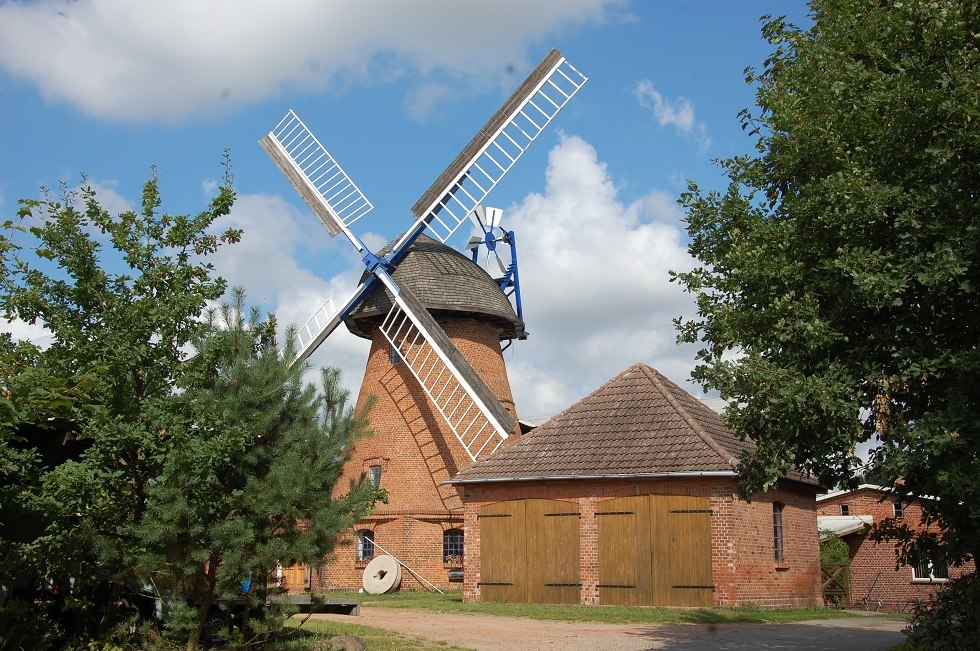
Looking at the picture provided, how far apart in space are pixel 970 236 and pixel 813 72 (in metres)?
2.56

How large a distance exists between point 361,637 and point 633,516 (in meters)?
8.04

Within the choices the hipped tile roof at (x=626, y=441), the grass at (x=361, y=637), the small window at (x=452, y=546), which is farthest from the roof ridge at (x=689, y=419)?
the grass at (x=361, y=637)

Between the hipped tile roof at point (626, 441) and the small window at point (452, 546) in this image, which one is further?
the small window at point (452, 546)

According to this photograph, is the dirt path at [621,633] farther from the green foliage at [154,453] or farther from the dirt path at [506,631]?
the green foliage at [154,453]

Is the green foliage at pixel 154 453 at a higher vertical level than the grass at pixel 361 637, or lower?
higher

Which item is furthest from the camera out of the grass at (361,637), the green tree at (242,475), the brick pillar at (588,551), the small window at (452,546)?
the small window at (452,546)

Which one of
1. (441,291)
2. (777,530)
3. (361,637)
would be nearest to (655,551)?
(777,530)

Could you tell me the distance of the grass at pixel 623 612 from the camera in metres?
16.3

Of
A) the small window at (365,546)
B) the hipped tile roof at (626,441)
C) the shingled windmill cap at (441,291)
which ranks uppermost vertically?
the shingled windmill cap at (441,291)

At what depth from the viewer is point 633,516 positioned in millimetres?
18984

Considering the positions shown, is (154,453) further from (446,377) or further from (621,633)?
(446,377)

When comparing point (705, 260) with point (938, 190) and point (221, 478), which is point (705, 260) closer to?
point (938, 190)

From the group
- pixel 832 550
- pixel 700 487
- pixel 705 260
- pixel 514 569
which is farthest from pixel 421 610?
pixel 832 550

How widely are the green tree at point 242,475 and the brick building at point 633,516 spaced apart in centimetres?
950
